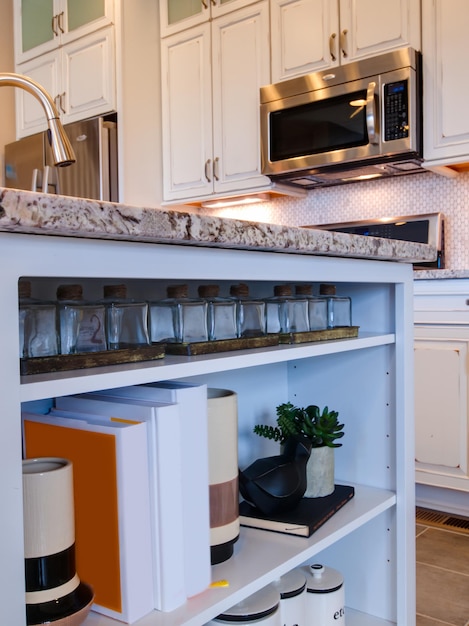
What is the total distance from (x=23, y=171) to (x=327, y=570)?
3.05 metres

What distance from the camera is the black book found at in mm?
991

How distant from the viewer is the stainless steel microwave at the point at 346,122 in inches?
98.0

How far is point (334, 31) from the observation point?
2.72m

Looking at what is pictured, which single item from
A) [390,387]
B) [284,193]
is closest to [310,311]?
[390,387]

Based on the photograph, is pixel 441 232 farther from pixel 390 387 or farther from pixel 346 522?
pixel 346 522

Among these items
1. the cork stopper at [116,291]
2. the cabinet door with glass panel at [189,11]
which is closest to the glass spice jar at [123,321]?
the cork stopper at [116,291]

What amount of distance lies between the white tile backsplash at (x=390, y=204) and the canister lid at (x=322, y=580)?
1.92m

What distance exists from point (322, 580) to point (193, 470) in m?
0.51

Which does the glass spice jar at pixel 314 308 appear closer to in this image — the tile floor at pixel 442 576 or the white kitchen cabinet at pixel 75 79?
the tile floor at pixel 442 576

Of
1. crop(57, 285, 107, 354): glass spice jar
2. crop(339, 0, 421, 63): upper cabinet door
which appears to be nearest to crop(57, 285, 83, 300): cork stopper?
crop(57, 285, 107, 354): glass spice jar

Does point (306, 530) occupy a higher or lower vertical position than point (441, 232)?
lower

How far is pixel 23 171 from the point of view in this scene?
3.57 metres

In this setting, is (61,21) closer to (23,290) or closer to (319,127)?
(319,127)

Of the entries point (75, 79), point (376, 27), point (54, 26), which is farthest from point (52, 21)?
point (376, 27)
